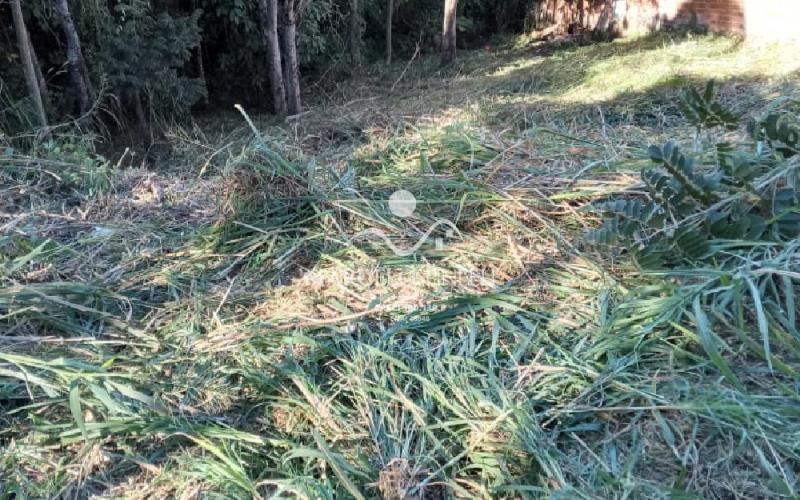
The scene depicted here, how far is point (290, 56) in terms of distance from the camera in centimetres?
721

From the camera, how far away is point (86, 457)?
1.49m

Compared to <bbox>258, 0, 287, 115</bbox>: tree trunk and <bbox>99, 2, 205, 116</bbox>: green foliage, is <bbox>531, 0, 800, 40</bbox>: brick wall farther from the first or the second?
<bbox>99, 2, 205, 116</bbox>: green foliage

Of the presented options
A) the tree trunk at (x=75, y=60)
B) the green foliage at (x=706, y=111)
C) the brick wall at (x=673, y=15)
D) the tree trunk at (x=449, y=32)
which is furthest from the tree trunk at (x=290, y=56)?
the green foliage at (x=706, y=111)

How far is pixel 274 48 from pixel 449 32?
10.6 ft

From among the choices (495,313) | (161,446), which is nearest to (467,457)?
(495,313)

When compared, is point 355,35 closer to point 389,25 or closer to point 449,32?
point 389,25

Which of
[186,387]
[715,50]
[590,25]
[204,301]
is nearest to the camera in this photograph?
[186,387]

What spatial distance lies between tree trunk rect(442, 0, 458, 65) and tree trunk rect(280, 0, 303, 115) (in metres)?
2.73

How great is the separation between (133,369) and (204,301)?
38 cm

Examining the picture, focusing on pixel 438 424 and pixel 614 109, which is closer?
pixel 438 424

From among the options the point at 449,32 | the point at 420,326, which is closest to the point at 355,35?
the point at 449,32

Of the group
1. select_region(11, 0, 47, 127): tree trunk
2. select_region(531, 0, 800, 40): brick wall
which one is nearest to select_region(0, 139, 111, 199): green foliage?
select_region(11, 0, 47, 127): tree trunk

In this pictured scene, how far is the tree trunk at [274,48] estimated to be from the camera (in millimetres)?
6867

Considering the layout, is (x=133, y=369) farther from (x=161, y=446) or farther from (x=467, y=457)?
(x=467, y=457)
